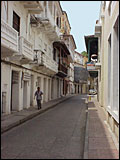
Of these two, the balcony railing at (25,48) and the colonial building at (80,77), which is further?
the colonial building at (80,77)

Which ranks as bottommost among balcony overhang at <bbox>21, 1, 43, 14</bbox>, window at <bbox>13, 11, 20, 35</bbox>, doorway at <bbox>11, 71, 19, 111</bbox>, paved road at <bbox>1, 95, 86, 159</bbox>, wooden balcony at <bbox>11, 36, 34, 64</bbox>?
paved road at <bbox>1, 95, 86, 159</bbox>

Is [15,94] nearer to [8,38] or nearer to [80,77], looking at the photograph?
[8,38]

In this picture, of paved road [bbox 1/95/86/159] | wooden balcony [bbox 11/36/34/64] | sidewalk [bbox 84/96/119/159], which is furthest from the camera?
wooden balcony [bbox 11/36/34/64]

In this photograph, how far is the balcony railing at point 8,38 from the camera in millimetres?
9555

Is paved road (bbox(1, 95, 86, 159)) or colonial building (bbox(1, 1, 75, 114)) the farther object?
colonial building (bbox(1, 1, 75, 114))

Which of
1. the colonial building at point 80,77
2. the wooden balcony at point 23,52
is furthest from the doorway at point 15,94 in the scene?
the colonial building at point 80,77

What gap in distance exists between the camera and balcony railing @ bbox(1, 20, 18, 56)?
9.55 meters

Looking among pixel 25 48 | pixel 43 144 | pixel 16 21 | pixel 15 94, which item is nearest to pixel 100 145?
pixel 43 144

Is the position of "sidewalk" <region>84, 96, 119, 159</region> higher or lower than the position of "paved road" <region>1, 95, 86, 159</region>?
higher

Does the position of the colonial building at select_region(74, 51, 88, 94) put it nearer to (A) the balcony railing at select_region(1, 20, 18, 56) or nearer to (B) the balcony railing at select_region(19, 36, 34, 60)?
(B) the balcony railing at select_region(19, 36, 34, 60)

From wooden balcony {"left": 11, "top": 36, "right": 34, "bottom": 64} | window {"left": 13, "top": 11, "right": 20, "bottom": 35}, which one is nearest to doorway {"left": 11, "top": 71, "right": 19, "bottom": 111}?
wooden balcony {"left": 11, "top": 36, "right": 34, "bottom": 64}

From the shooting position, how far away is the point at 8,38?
397 inches

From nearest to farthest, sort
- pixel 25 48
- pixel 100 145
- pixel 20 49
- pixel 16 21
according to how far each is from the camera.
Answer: pixel 100 145, pixel 20 49, pixel 25 48, pixel 16 21

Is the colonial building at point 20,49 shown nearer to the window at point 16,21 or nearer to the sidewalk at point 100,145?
the window at point 16,21
